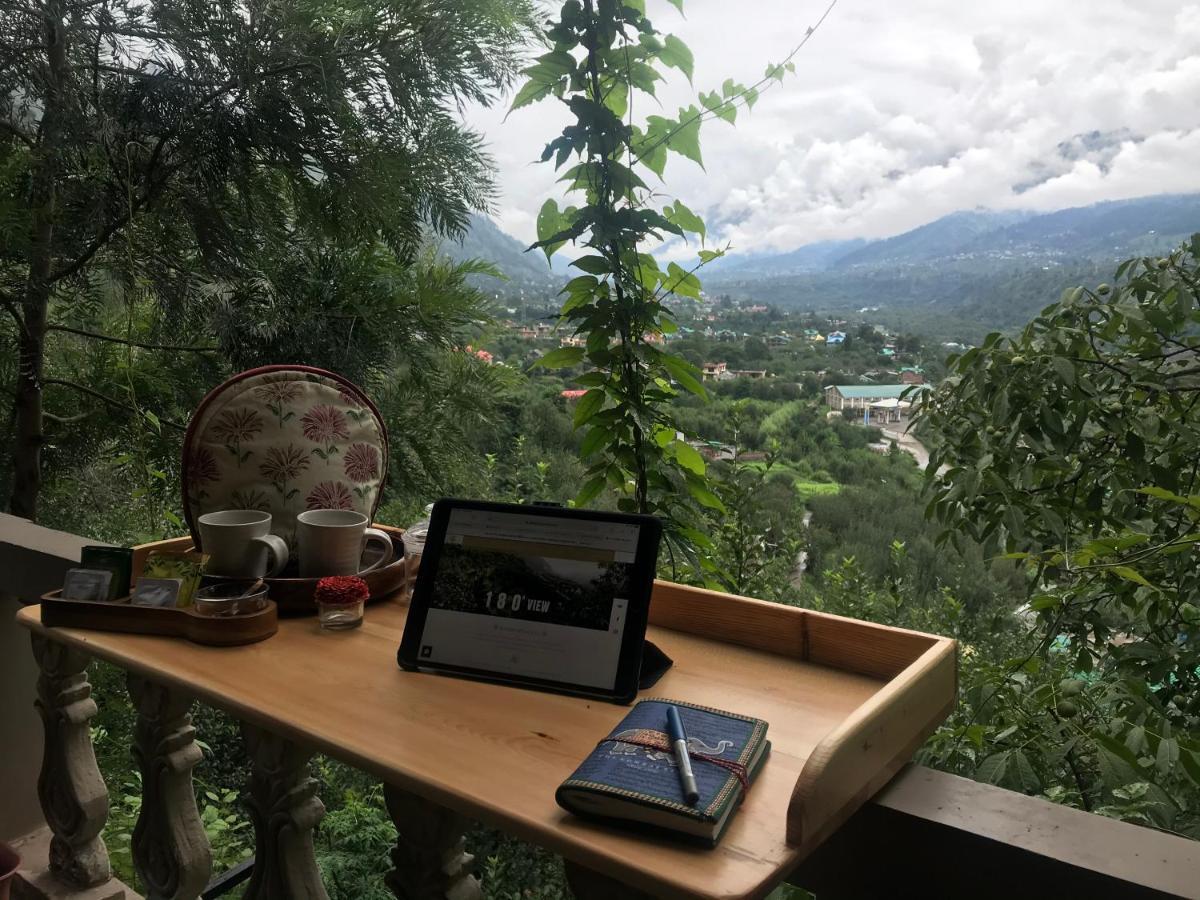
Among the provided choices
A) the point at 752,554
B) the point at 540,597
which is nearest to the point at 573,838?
the point at 540,597

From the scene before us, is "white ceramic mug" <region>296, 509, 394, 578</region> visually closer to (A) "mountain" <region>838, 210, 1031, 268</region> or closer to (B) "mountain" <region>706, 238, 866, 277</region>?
(B) "mountain" <region>706, 238, 866, 277</region>

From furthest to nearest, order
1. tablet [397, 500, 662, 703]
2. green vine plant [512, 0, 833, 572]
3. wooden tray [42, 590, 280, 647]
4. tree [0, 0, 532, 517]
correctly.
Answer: tree [0, 0, 532, 517] → green vine plant [512, 0, 833, 572] → wooden tray [42, 590, 280, 647] → tablet [397, 500, 662, 703]

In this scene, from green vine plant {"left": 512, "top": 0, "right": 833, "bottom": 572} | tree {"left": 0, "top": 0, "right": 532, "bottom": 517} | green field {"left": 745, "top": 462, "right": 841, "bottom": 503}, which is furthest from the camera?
tree {"left": 0, "top": 0, "right": 532, "bottom": 517}

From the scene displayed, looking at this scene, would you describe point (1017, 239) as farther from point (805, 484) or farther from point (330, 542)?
point (330, 542)

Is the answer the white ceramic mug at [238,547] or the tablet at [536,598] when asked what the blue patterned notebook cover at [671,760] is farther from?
the white ceramic mug at [238,547]

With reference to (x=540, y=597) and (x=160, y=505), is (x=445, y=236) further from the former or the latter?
(x=540, y=597)

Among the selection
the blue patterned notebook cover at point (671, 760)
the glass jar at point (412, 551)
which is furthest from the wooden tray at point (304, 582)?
the blue patterned notebook cover at point (671, 760)

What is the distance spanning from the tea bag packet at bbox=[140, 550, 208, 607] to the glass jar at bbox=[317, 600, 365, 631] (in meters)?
0.16

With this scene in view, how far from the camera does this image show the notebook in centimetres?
58

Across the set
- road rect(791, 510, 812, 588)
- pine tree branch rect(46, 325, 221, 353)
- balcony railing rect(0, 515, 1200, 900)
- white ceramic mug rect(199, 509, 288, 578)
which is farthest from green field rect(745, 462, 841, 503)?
pine tree branch rect(46, 325, 221, 353)

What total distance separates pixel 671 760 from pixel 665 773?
0.03 m

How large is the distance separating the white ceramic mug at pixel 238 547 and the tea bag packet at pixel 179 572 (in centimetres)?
2

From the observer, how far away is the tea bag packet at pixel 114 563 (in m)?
1.06

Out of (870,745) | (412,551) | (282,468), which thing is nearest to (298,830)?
(412,551)
